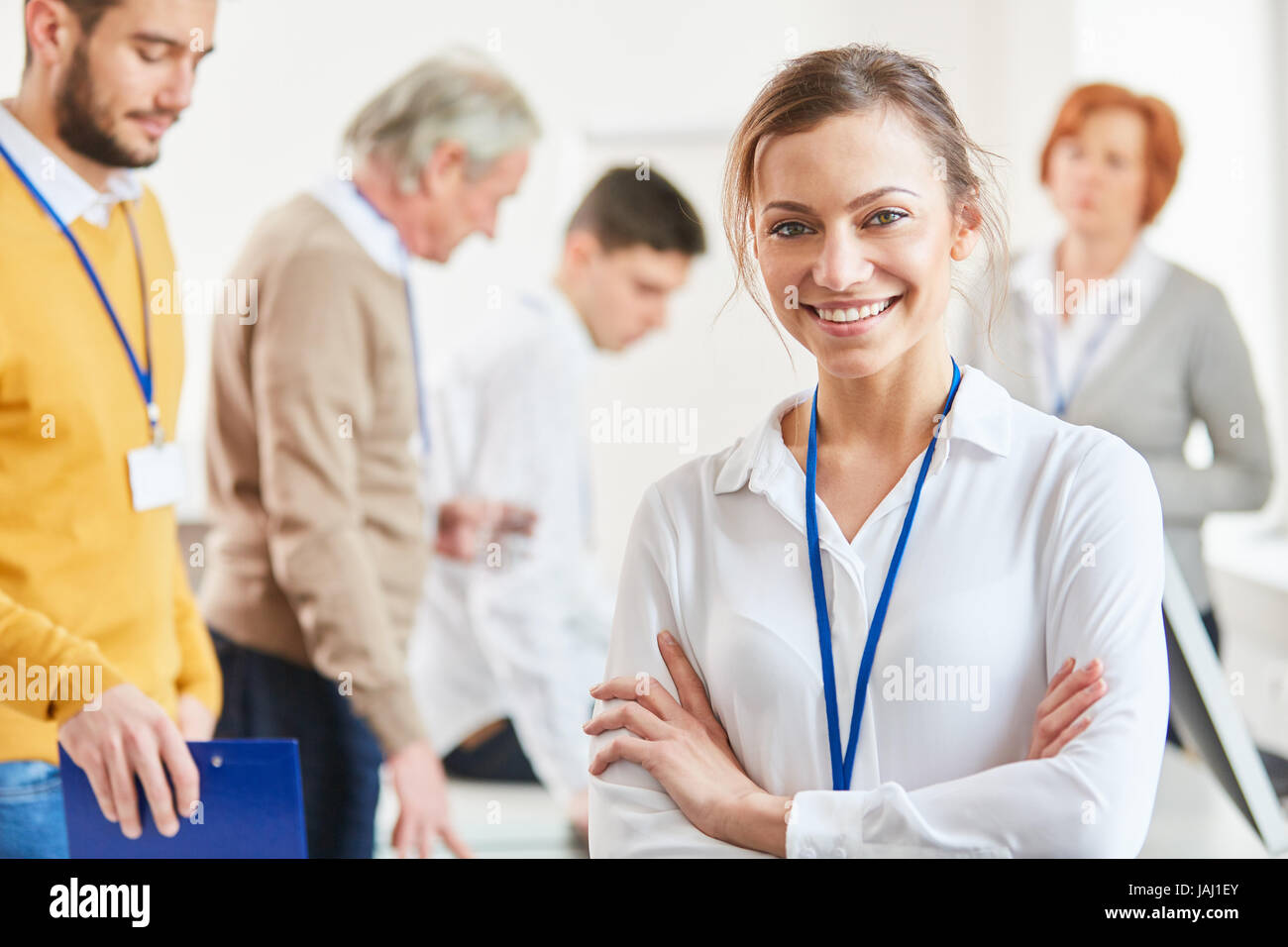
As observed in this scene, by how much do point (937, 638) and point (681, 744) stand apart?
281mm

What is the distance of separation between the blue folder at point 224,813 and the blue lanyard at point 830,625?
0.73 meters

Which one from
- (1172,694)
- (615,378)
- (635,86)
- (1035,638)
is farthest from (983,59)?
(1035,638)

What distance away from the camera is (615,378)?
11.9 ft

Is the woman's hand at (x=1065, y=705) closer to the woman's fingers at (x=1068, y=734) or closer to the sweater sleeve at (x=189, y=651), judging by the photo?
the woman's fingers at (x=1068, y=734)

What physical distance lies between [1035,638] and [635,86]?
283 cm

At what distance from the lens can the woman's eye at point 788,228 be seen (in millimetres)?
1208

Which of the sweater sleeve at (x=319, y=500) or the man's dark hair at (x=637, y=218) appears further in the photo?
the man's dark hair at (x=637, y=218)

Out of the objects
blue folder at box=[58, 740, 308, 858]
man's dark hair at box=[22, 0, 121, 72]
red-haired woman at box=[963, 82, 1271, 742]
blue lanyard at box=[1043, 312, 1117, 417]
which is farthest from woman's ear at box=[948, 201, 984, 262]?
blue lanyard at box=[1043, 312, 1117, 417]

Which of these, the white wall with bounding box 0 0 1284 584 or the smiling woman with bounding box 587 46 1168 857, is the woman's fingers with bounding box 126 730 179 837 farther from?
the white wall with bounding box 0 0 1284 584

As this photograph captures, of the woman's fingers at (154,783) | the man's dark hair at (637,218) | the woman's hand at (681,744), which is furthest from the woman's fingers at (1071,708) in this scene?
the man's dark hair at (637,218)

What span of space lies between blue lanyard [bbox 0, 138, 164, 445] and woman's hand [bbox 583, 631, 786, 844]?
1.01 m

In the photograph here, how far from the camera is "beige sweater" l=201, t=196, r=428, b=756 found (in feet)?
7.41

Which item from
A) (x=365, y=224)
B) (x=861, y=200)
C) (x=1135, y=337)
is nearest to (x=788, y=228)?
(x=861, y=200)

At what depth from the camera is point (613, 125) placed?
3.67m
